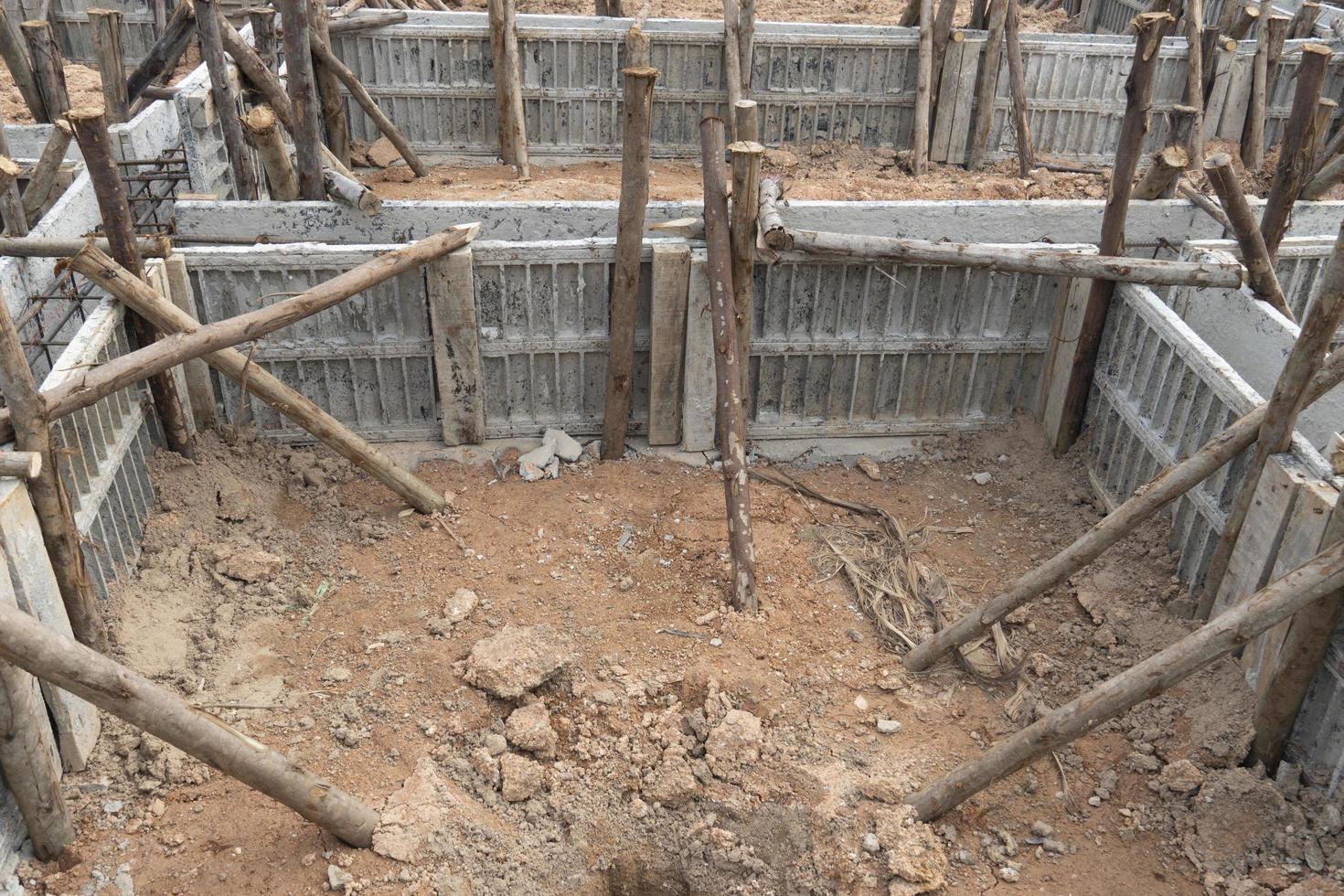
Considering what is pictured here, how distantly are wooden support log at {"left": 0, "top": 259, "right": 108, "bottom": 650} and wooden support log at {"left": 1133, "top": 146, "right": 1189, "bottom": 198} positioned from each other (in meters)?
7.47

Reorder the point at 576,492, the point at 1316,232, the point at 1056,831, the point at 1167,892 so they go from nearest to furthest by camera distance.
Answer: the point at 1167,892
the point at 1056,831
the point at 576,492
the point at 1316,232

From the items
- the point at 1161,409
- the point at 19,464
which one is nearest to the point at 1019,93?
the point at 1161,409

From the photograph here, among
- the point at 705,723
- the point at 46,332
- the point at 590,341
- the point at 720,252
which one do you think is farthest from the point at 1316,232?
the point at 46,332

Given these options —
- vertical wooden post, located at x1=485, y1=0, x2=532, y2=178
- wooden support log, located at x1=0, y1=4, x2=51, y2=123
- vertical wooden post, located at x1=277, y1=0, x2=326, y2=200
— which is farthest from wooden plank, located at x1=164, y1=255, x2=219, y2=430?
vertical wooden post, located at x1=485, y1=0, x2=532, y2=178

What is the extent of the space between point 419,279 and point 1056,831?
5200 millimetres

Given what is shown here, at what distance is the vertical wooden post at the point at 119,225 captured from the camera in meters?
6.17

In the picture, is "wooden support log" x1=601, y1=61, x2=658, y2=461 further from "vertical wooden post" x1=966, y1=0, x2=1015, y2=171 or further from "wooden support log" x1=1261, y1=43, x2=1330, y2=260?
"vertical wooden post" x1=966, y1=0, x2=1015, y2=171

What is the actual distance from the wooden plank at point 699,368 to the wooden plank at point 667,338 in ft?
0.17

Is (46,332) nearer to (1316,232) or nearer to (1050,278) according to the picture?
(1050,278)

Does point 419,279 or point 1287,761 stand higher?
point 419,279

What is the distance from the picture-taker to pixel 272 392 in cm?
667

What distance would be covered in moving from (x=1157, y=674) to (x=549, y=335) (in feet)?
15.5

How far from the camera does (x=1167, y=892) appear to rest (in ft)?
16.8

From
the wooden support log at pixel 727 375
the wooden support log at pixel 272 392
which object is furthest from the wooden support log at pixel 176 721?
the wooden support log at pixel 727 375
